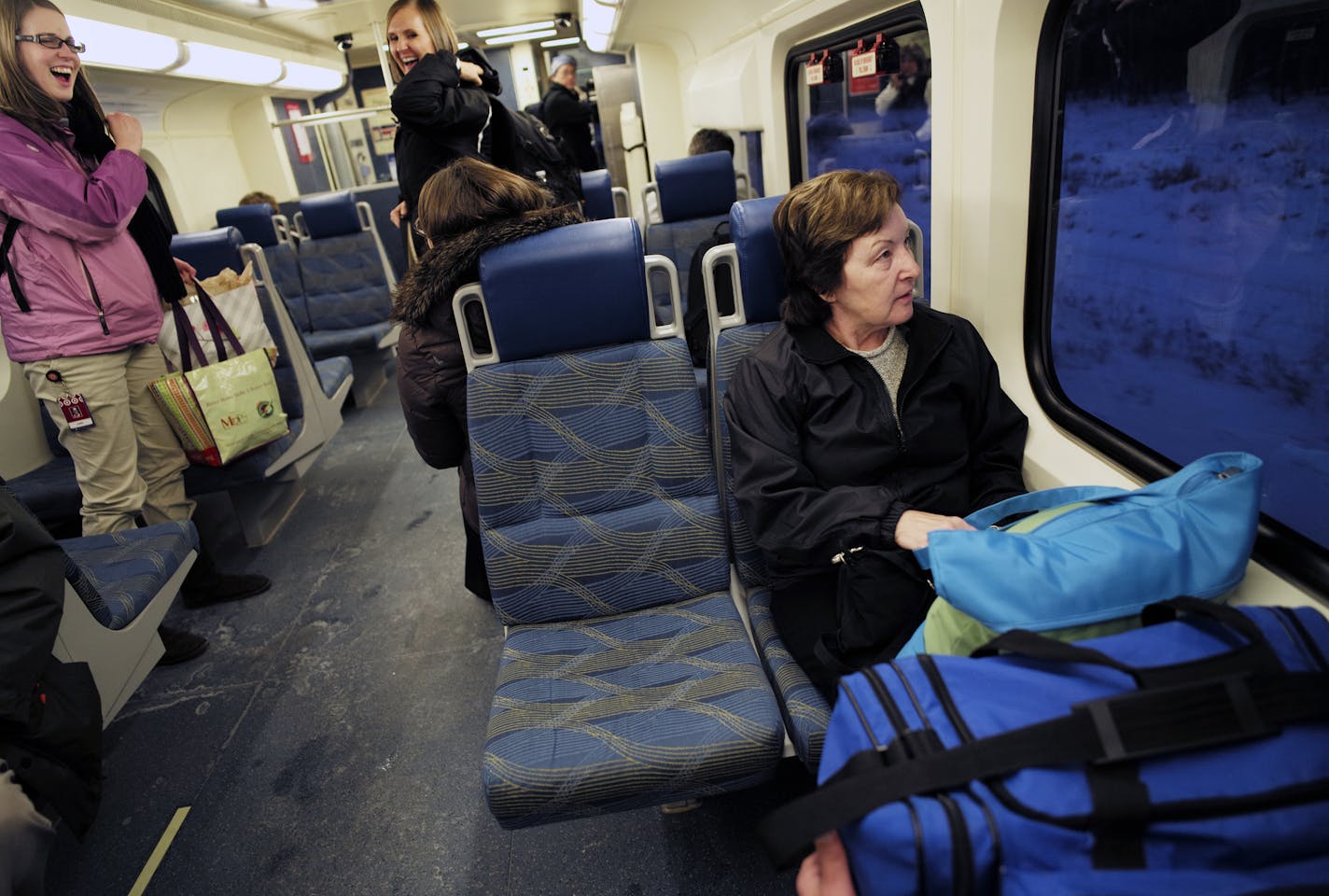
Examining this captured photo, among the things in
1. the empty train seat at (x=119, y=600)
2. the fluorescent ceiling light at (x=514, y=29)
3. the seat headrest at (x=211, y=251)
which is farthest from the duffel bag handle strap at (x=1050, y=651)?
the fluorescent ceiling light at (x=514, y=29)

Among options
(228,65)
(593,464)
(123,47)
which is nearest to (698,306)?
(593,464)

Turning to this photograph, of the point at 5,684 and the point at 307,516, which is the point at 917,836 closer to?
the point at 5,684

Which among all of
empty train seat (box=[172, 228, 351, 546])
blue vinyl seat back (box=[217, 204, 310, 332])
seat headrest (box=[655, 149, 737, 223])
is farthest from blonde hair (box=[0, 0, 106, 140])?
blue vinyl seat back (box=[217, 204, 310, 332])

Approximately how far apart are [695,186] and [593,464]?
9.90 feet

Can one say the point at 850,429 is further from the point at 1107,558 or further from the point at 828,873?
the point at 828,873

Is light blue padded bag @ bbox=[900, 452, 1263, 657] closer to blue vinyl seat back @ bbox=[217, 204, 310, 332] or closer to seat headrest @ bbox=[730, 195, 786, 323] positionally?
seat headrest @ bbox=[730, 195, 786, 323]

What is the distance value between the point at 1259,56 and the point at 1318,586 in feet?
2.95

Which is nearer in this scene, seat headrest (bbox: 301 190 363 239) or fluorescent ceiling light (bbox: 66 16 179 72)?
fluorescent ceiling light (bbox: 66 16 179 72)

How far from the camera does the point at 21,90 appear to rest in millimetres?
2371

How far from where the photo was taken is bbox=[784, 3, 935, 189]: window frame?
2.66 m

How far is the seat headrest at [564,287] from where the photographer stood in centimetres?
191

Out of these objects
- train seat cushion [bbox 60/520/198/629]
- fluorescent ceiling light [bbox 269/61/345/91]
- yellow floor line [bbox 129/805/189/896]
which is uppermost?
fluorescent ceiling light [bbox 269/61/345/91]

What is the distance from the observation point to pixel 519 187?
2072mm

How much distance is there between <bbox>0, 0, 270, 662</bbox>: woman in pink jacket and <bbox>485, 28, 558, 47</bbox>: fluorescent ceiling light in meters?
9.84
